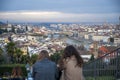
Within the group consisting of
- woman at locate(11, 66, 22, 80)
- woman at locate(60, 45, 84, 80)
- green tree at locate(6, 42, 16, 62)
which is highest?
woman at locate(60, 45, 84, 80)

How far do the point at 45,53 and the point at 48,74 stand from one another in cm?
25

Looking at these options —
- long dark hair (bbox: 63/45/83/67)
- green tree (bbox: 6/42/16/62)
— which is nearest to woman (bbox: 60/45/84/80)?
long dark hair (bbox: 63/45/83/67)

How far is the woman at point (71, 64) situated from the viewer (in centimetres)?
457

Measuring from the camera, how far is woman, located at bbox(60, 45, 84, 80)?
457 cm

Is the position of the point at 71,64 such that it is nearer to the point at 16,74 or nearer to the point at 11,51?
the point at 16,74

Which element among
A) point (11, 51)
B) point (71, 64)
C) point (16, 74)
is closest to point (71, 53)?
point (71, 64)

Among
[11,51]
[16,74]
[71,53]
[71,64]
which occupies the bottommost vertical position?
[11,51]

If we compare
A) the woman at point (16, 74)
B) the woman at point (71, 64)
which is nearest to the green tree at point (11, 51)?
the woman at point (16, 74)

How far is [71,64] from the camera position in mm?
4594

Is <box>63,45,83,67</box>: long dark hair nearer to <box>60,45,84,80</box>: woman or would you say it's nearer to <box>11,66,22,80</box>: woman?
<box>60,45,84,80</box>: woman

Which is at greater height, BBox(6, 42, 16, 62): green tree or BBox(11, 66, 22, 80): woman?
BBox(11, 66, 22, 80): woman

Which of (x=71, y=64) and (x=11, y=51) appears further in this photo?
(x=11, y=51)

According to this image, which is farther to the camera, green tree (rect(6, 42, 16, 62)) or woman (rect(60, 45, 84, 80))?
green tree (rect(6, 42, 16, 62))

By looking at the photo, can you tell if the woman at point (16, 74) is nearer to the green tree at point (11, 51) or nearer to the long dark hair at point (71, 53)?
the long dark hair at point (71, 53)
